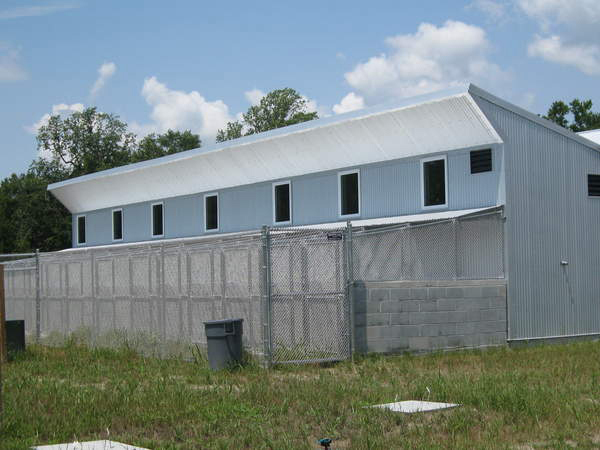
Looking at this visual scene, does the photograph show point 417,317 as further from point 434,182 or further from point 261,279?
point 434,182

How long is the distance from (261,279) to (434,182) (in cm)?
807

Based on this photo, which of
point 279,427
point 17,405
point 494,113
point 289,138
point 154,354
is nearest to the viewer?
point 279,427

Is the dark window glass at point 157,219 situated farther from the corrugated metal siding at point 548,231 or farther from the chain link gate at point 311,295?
the chain link gate at point 311,295

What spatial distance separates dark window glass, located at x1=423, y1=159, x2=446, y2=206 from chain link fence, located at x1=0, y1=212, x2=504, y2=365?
212cm

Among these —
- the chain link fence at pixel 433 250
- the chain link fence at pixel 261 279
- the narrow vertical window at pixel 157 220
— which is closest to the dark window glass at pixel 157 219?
the narrow vertical window at pixel 157 220

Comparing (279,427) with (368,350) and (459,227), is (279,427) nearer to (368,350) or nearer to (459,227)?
(368,350)

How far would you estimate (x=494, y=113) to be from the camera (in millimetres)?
20469

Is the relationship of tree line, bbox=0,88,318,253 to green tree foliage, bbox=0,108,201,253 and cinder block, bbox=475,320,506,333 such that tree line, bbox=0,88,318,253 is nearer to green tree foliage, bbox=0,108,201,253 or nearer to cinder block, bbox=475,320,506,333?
green tree foliage, bbox=0,108,201,253

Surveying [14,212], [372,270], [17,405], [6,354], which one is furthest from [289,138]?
[14,212]

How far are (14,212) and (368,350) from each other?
4994 centimetres

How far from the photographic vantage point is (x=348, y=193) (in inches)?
978

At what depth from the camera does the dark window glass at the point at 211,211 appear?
3003 centimetres

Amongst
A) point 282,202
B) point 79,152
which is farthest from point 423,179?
point 79,152

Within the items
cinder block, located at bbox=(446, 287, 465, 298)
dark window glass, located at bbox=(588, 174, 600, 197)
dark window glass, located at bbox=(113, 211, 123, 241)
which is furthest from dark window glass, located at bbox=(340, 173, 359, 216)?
dark window glass, located at bbox=(113, 211, 123, 241)
